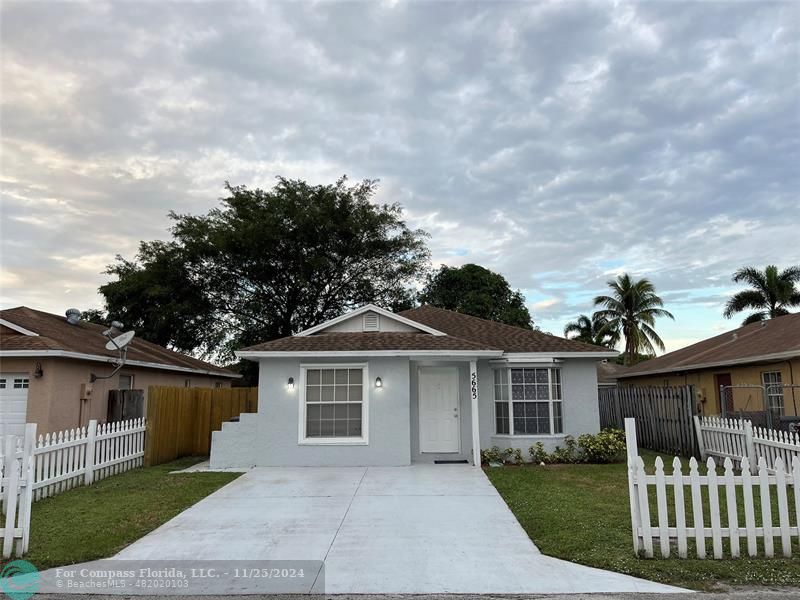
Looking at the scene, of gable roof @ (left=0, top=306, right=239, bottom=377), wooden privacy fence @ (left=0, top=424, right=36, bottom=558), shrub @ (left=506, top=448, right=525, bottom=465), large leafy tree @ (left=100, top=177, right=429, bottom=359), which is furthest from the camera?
large leafy tree @ (left=100, top=177, right=429, bottom=359)

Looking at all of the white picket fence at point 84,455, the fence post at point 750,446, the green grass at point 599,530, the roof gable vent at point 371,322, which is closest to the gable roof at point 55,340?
the white picket fence at point 84,455

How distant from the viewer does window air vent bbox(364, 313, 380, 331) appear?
1347 cm

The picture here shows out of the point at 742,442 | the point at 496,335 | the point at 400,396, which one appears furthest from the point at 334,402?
the point at 742,442

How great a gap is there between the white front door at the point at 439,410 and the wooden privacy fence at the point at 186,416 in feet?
16.0

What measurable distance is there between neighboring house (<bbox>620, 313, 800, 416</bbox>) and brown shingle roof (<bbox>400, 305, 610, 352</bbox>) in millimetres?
3591

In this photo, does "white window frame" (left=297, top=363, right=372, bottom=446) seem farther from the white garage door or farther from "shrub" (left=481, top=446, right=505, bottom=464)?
the white garage door

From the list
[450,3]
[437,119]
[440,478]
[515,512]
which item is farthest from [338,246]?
[515,512]

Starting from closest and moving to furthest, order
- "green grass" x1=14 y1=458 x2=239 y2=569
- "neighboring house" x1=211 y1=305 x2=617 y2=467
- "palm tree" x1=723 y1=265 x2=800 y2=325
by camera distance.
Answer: "green grass" x1=14 y1=458 x2=239 y2=569 < "neighboring house" x1=211 y1=305 x2=617 y2=467 < "palm tree" x1=723 y1=265 x2=800 y2=325

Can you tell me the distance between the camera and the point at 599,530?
625cm

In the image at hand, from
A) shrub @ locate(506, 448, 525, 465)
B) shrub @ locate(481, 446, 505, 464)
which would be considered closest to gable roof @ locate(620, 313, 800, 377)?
shrub @ locate(506, 448, 525, 465)

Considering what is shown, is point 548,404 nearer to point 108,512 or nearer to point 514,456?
point 514,456

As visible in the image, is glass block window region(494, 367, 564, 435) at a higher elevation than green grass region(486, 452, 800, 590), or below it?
A: higher

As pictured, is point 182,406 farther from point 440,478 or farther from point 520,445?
point 520,445

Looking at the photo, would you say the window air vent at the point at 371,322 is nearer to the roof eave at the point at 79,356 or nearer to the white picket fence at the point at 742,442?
the roof eave at the point at 79,356
